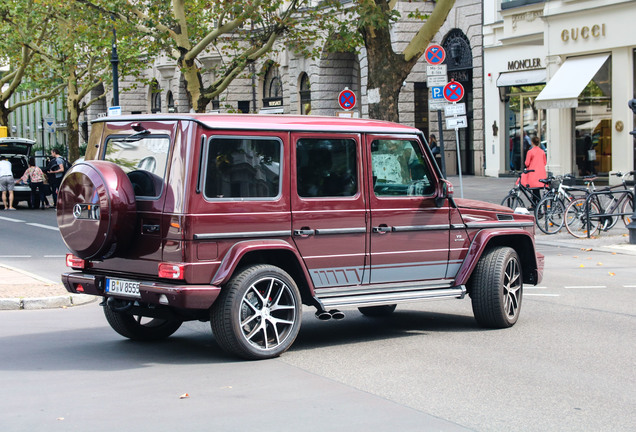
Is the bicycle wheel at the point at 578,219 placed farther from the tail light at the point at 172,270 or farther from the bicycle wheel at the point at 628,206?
the tail light at the point at 172,270

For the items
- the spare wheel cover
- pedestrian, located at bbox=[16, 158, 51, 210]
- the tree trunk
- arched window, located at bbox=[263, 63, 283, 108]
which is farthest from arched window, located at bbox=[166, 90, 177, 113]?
the spare wheel cover

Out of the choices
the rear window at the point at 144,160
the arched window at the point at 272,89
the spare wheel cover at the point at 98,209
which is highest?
the arched window at the point at 272,89

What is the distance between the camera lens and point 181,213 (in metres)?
7.13

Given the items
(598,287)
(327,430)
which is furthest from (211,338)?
(598,287)

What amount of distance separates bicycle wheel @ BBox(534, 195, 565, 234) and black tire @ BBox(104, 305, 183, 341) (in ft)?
39.3

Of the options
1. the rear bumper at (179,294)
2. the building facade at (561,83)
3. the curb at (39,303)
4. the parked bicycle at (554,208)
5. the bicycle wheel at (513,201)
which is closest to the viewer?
the rear bumper at (179,294)

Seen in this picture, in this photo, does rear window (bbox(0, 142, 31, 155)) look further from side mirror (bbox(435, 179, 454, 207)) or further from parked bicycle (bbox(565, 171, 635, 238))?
side mirror (bbox(435, 179, 454, 207))

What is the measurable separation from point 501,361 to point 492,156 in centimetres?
2754

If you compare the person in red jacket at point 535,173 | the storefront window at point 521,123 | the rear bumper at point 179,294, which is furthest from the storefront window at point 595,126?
the rear bumper at point 179,294

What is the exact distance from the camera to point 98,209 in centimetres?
727

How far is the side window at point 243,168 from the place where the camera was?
7.34m

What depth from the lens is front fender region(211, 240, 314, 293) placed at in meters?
7.16

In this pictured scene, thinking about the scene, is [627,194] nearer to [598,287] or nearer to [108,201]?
[598,287]

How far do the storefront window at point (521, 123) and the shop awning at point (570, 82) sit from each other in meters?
2.54
